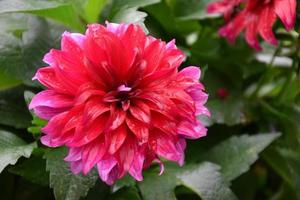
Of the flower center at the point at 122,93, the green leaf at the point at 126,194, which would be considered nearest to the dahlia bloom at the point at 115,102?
the flower center at the point at 122,93

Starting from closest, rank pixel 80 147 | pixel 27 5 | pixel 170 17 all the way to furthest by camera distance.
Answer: pixel 80 147 → pixel 27 5 → pixel 170 17

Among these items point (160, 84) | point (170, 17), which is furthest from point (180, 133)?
point (170, 17)

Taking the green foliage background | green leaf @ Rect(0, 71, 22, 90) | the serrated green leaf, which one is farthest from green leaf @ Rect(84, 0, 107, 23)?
the serrated green leaf

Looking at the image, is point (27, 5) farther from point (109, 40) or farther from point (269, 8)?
point (269, 8)

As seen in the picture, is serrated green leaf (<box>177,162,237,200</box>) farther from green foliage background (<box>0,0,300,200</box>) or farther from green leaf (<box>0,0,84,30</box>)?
green leaf (<box>0,0,84,30</box>)

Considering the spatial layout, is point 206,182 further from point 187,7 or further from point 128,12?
point 187,7

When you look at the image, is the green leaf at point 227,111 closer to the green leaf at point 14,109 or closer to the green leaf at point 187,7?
the green leaf at point 187,7

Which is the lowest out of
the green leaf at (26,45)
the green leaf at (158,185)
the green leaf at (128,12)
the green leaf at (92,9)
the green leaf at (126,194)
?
the green leaf at (158,185)

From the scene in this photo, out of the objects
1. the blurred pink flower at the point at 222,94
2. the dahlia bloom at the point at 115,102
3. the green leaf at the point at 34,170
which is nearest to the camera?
the dahlia bloom at the point at 115,102
